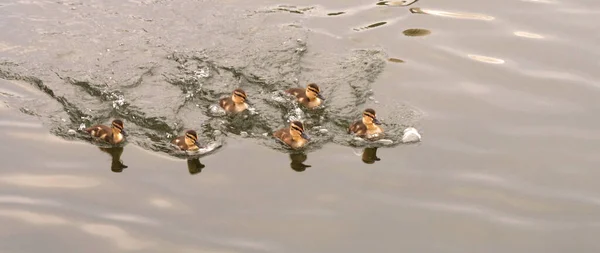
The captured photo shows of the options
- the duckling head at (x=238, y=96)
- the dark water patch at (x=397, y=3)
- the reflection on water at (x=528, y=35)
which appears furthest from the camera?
the dark water patch at (x=397, y=3)

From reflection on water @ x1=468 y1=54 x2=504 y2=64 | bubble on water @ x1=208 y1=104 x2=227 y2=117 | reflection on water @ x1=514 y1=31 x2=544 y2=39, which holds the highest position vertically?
reflection on water @ x1=514 y1=31 x2=544 y2=39

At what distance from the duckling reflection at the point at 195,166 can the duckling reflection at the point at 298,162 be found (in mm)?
728

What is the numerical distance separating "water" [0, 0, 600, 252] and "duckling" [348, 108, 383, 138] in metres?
0.16

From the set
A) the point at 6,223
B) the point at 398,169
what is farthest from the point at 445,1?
the point at 6,223

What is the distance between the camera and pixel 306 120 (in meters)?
6.75

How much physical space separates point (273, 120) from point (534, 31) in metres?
3.18

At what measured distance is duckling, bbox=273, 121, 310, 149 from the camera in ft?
20.4

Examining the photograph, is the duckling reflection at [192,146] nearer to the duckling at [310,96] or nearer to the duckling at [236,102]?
the duckling at [236,102]

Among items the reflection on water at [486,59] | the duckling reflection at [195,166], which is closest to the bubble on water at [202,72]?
the duckling reflection at [195,166]

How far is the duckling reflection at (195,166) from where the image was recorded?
6027 millimetres

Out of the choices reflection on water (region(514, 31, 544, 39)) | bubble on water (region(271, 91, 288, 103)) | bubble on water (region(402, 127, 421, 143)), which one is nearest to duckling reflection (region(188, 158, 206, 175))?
bubble on water (region(271, 91, 288, 103))

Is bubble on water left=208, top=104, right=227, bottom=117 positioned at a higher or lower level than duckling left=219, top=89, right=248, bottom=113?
lower

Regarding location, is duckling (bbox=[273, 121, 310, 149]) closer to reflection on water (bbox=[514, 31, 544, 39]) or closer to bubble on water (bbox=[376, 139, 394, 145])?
bubble on water (bbox=[376, 139, 394, 145])

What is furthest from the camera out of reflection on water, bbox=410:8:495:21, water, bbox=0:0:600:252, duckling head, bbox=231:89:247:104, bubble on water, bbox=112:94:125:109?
reflection on water, bbox=410:8:495:21
